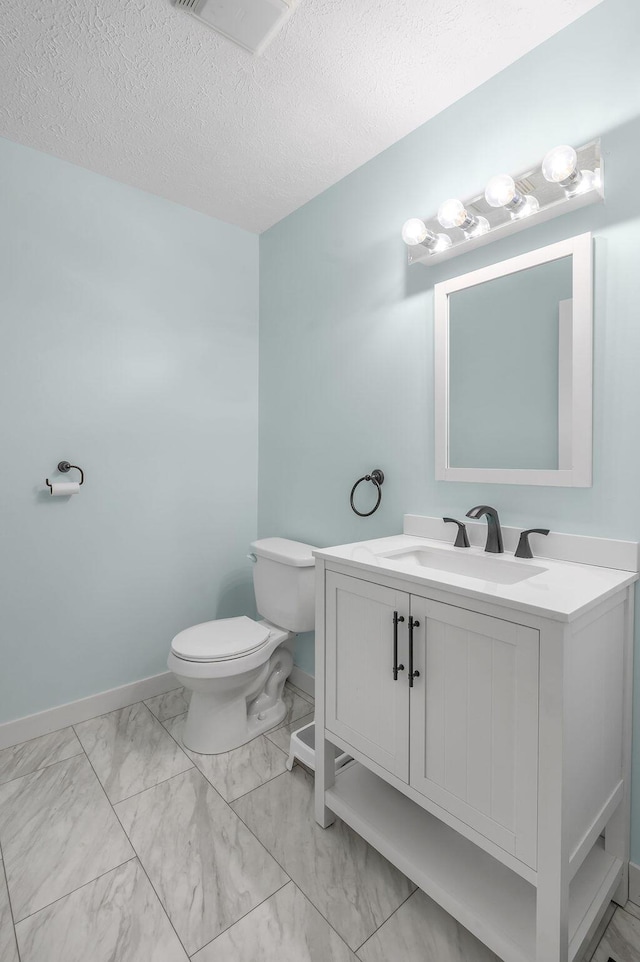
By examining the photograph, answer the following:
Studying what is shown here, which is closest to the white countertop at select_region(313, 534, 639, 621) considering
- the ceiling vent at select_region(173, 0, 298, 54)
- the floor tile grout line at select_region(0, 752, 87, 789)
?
the floor tile grout line at select_region(0, 752, 87, 789)

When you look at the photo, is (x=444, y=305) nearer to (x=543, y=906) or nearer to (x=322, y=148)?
(x=322, y=148)

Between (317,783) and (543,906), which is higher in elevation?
(543,906)

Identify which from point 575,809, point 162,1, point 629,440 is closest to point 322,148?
point 162,1

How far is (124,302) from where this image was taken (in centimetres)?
213

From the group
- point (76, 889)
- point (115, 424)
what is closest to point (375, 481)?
point (115, 424)

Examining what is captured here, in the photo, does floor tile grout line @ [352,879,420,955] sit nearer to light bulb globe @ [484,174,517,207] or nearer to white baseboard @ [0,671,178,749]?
white baseboard @ [0,671,178,749]

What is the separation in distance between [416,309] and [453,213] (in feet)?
1.14

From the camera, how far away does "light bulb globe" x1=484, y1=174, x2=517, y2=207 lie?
133 cm

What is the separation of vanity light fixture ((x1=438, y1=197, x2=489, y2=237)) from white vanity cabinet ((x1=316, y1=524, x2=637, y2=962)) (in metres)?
1.09

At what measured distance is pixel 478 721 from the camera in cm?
105

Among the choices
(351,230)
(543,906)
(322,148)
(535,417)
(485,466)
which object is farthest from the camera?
(351,230)

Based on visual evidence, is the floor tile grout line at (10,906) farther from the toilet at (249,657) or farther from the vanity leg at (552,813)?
the vanity leg at (552,813)

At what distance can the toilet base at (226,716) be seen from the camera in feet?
6.02

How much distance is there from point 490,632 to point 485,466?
2.20ft
